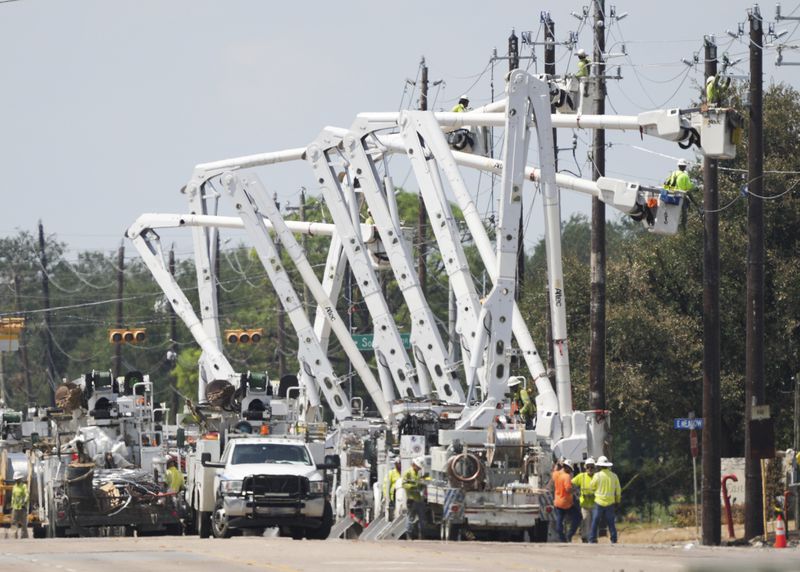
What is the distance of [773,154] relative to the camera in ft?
160

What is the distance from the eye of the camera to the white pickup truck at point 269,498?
30.7 metres

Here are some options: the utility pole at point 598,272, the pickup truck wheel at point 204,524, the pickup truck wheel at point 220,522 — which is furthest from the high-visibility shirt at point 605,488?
the utility pole at point 598,272

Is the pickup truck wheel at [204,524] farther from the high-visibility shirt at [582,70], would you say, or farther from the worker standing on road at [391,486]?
the high-visibility shirt at [582,70]

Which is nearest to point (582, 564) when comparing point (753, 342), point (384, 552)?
point (384, 552)

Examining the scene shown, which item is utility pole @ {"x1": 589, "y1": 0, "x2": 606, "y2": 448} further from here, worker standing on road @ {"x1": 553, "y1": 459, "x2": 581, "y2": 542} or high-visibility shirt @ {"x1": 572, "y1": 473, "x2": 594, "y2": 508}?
worker standing on road @ {"x1": 553, "y1": 459, "x2": 581, "y2": 542}

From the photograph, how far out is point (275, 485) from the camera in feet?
101

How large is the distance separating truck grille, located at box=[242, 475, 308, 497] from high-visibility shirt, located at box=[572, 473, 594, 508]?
16.2 ft

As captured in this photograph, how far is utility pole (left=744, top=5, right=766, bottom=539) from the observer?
33.8m

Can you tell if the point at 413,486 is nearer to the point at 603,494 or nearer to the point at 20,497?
the point at 603,494

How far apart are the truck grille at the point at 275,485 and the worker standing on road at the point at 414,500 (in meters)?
2.14

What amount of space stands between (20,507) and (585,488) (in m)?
14.0

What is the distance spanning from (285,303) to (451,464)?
16.1 meters

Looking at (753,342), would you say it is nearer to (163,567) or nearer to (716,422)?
(716,422)

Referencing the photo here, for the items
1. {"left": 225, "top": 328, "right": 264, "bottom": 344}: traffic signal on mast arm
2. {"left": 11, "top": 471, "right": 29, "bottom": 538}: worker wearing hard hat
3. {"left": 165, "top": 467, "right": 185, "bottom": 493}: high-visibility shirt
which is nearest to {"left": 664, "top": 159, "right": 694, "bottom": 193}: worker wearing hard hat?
{"left": 165, "top": 467, "right": 185, "bottom": 493}: high-visibility shirt
